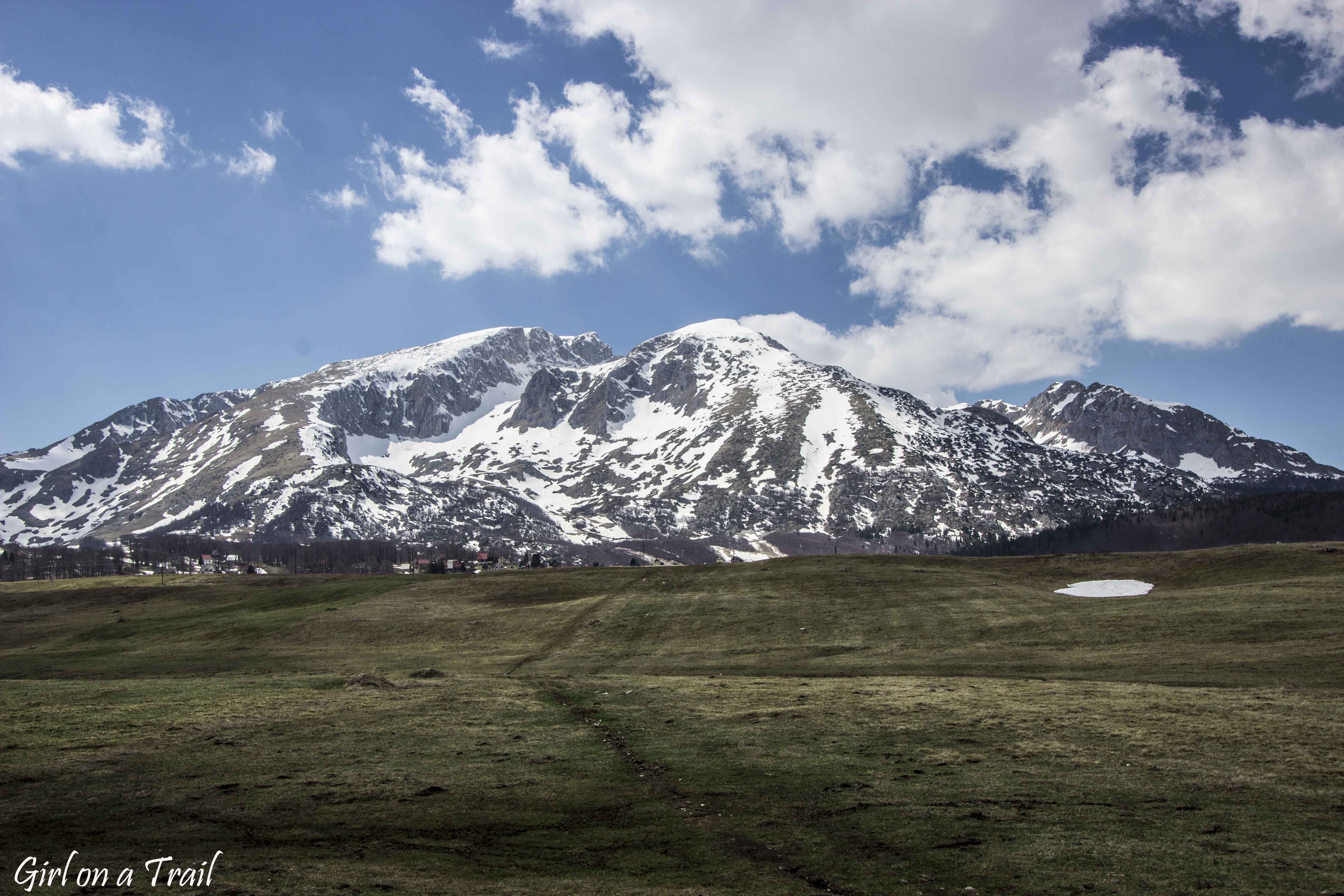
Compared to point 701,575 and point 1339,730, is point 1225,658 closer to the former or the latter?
point 1339,730

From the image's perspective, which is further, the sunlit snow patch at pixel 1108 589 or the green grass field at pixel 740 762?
the sunlit snow patch at pixel 1108 589

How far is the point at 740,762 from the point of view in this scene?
1246 inches

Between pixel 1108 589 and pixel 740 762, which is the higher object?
pixel 1108 589

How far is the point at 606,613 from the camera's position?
93.2 m

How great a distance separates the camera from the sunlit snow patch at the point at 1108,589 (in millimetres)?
89312

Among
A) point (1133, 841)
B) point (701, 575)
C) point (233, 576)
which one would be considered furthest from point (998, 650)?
point (233, 576)

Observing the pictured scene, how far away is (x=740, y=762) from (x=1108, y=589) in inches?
2996

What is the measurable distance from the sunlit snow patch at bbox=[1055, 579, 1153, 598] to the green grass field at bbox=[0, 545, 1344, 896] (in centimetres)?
1080

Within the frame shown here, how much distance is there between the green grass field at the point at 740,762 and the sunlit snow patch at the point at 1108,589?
35.4 ft

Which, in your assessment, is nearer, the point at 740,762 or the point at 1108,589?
the point at 740,762

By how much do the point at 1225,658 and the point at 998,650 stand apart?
15822 millimetres

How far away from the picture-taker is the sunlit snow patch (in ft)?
293

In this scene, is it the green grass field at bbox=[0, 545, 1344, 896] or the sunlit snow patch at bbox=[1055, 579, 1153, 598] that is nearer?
the green grass field at bbox=[0, 545, 1344, 896]

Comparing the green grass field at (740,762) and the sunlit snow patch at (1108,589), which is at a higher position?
the sunlit snow patch at (1108,589)
